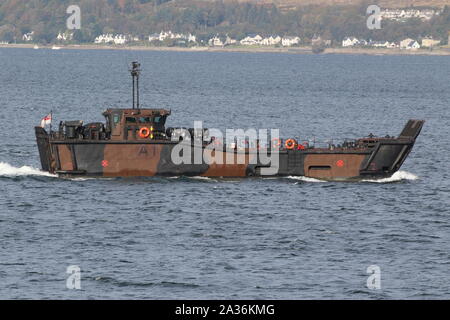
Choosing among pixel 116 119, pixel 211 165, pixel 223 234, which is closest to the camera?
pixel 223 234

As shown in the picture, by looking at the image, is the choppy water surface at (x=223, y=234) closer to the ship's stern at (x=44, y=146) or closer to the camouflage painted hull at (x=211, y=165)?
the camouflage painted hull at (x=211, y=165)

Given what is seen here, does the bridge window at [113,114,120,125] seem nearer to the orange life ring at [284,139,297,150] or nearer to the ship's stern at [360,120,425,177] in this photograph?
the orange life ring at [284,139,297,150]

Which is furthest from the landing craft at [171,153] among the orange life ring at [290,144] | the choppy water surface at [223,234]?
the choppy water surface at [223,234]

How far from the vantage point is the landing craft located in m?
64.0

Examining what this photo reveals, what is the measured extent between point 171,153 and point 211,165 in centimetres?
281

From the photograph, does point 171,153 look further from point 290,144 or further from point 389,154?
point 389,154

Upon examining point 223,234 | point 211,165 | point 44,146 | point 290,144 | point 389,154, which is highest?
point 290,144

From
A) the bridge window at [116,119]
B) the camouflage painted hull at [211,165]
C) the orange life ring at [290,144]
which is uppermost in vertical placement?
the bridge window at [116,119]

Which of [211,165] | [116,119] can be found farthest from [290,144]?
[116,119]

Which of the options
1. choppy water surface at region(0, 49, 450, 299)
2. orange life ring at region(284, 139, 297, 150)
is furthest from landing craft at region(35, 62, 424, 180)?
choppy water surface at region(0, 49, 450, 299)

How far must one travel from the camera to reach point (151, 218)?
185 feet

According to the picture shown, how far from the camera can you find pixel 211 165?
214ft

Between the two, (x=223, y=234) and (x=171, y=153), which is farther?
(x=171, y=153)

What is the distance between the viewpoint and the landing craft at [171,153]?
6397 cm
